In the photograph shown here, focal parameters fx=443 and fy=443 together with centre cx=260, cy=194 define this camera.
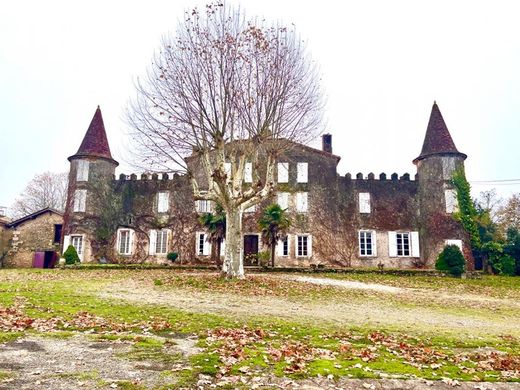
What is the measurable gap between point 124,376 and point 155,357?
89cm

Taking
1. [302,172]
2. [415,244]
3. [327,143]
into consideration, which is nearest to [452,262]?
[415,244]

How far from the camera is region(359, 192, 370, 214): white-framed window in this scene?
32.1 metres

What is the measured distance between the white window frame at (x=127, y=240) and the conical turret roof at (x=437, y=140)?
21.4 meters

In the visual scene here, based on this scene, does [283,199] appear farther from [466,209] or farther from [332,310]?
[332,310]

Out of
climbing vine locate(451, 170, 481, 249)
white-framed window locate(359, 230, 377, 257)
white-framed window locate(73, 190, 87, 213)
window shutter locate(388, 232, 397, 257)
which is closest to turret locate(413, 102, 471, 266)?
climbing vine locate(451, 170, 481, 249)

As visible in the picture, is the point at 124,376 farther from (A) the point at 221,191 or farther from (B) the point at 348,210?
(B) the point at 348,210

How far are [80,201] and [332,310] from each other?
24671 millimetres

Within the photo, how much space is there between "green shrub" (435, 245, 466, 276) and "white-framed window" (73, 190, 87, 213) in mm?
24110

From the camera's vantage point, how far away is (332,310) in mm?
12500

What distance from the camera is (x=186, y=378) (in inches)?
200

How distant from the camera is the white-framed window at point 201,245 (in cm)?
3122

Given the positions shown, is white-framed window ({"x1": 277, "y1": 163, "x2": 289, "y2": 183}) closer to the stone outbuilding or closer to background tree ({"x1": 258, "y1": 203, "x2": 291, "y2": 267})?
background tree ({"x1": 258, "y1": 203, "x2": 291, "y2": 267})

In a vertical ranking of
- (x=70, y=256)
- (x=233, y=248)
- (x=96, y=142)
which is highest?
(x=96, y=142)

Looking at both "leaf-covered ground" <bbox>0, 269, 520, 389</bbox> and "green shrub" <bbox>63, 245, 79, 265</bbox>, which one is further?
"green shrub" <bbox>63, 245, 79, 265</bbox>
